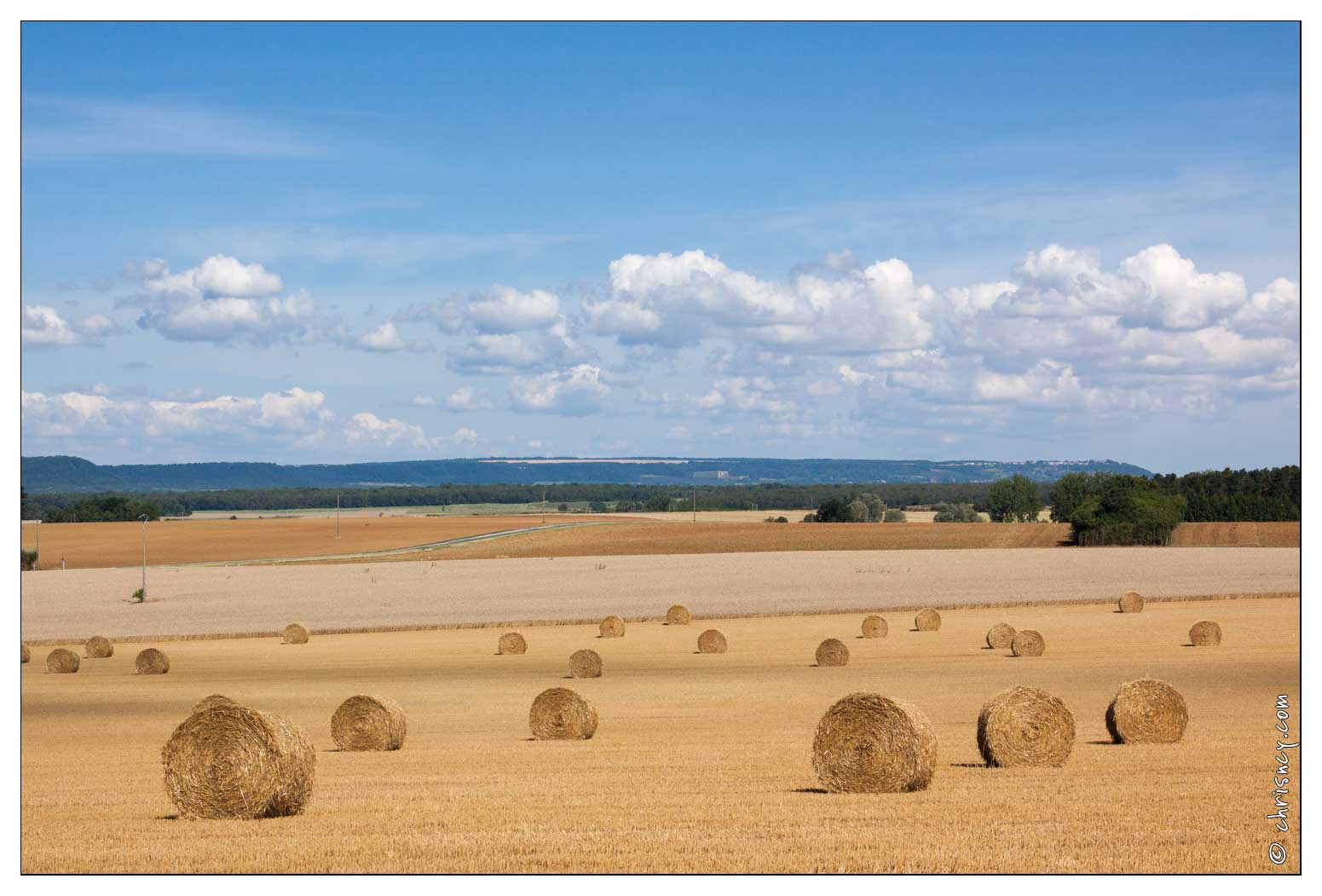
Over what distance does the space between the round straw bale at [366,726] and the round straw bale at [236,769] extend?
7877mm

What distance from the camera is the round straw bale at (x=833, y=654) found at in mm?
39781

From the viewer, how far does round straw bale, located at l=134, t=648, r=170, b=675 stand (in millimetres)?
41094

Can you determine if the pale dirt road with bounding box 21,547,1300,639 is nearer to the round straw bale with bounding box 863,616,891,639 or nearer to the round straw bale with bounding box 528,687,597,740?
the round straw bale with bounding box 863,616,891,639

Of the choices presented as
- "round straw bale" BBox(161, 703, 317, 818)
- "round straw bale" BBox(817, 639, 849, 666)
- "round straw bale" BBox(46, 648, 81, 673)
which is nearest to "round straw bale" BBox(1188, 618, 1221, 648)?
"round straw bale" BBox(817, 639, 849, 666)

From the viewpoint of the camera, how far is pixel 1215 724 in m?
23.6

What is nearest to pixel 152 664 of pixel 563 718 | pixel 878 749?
pixel 563 718

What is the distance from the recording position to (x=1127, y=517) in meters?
99.3

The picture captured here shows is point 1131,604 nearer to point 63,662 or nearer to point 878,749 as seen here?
point 63,662

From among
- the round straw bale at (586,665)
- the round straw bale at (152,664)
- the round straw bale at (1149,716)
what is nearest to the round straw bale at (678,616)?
the round straw bale at (586,665)

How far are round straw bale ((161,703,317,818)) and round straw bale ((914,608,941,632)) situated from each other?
38.6 metres

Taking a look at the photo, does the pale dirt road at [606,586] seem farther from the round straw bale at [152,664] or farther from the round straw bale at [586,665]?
the round straw bale at [586,665]

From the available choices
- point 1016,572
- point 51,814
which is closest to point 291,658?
point 51,814

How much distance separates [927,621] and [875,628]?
3237 mm

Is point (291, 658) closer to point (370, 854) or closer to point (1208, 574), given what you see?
point (370, 854)
